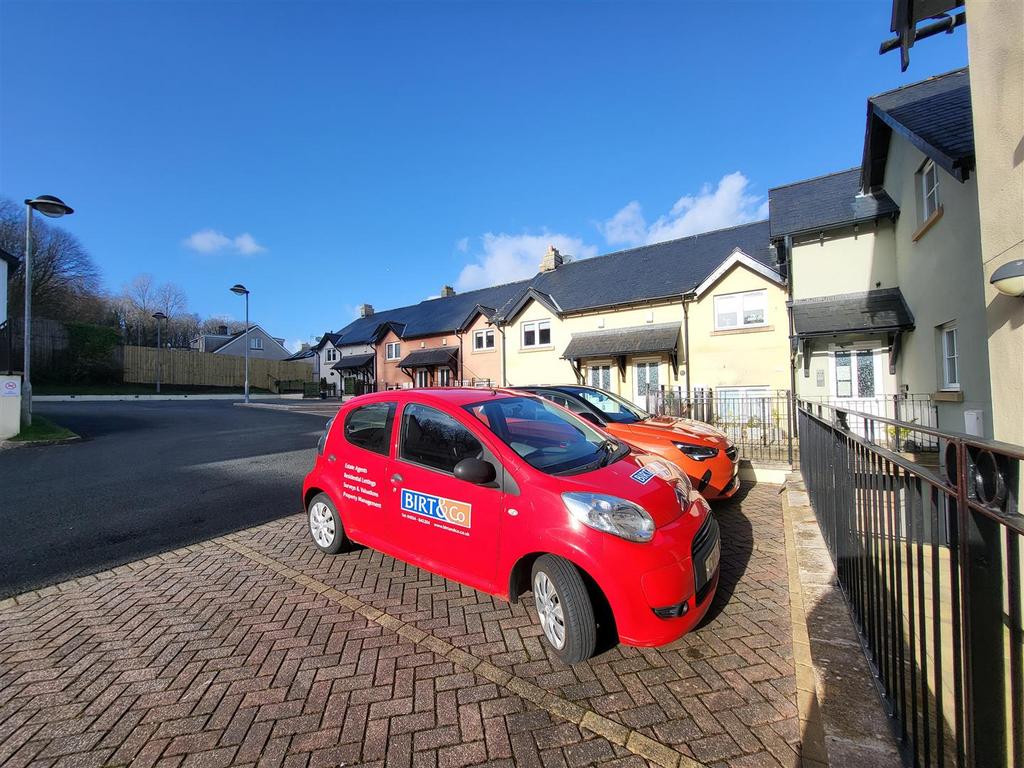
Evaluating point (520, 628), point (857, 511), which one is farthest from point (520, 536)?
point (857, 511)

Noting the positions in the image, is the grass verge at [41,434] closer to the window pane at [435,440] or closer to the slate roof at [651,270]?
the window pane at [435,440]

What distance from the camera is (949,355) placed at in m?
7.93

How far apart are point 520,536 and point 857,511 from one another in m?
2.27

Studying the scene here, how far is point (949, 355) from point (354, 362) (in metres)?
31.0

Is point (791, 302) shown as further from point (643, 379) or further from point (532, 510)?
point (532, 510)

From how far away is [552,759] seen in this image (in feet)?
6.86

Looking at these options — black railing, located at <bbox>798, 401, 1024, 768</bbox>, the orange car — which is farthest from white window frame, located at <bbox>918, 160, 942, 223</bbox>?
black railing, located at <bbox>798, 401, 1024, 768</bbox>

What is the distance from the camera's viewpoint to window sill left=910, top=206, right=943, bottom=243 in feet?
24.0

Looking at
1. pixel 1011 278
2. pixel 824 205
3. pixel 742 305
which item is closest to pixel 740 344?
pixel 742 305

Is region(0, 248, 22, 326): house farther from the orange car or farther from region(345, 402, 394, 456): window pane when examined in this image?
the orange car

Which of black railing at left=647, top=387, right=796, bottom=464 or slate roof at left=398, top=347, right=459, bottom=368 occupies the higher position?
slate roof at left=398, top=347, right=459, bottom=368

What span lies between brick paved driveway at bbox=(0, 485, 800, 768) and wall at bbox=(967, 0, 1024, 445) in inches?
92.8

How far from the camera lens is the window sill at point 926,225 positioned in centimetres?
732

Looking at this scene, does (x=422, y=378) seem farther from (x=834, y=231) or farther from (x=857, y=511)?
(x=857, y=511)
